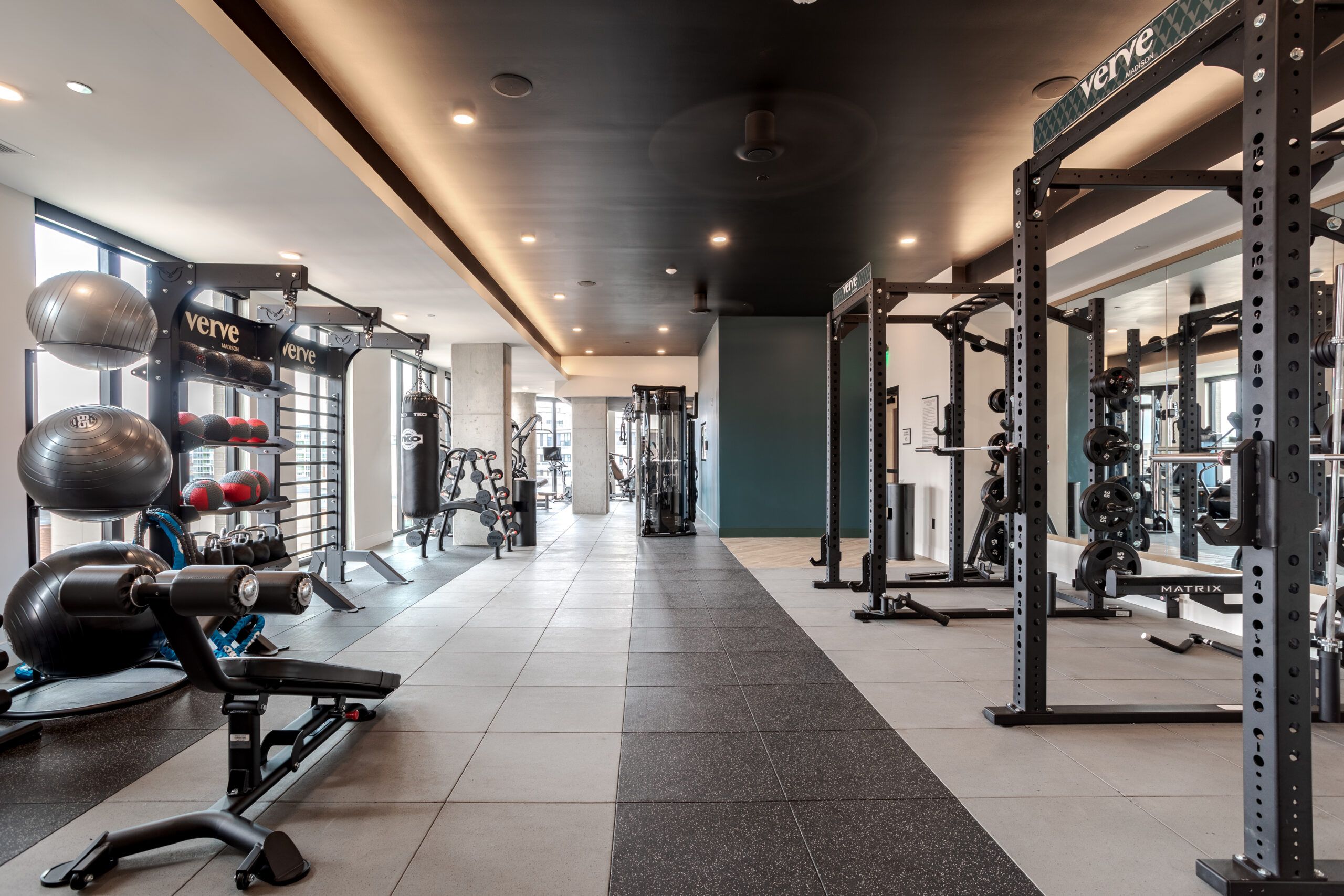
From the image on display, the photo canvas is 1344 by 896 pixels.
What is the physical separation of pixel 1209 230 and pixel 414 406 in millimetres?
6958

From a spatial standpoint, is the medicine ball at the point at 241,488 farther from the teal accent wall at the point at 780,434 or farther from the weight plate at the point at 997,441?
the teal accent wall at the point at 780,434

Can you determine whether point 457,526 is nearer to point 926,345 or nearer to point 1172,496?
point 926,345

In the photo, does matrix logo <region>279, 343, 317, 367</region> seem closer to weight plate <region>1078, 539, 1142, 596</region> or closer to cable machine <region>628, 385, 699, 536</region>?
cable machine <region>628, 385, 699, 536</region>

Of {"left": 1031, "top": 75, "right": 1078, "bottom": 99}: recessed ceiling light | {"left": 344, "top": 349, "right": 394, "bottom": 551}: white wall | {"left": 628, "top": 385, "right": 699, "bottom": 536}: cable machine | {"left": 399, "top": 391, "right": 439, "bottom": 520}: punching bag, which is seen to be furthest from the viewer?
{"left": 628, "top": 385, "right": 699, "bottom": 536}: cable machine

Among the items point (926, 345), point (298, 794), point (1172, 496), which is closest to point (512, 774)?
point (298, 794)

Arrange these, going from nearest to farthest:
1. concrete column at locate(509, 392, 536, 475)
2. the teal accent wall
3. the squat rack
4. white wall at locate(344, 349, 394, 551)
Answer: the squat rack
white wall at locate(344, 349, 394, 551)
the teal accent wall
concrete column at locate(509, 392, 536, 475)

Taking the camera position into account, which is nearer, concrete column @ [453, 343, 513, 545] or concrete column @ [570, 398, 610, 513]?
concrete column @ [453, 343, 513, 545]

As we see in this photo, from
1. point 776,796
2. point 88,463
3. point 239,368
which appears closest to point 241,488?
point 239,368

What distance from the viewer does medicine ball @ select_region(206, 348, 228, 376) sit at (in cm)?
396

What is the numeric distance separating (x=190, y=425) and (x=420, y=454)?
2.80 m

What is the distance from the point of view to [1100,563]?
362 cm

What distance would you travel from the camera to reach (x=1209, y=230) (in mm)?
4719

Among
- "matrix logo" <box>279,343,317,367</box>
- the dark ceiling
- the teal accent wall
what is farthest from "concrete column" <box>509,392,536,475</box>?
"matrix logo" <box>279,343,317,367</box>

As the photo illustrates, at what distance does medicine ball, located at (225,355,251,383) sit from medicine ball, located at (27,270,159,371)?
100 centimetres
